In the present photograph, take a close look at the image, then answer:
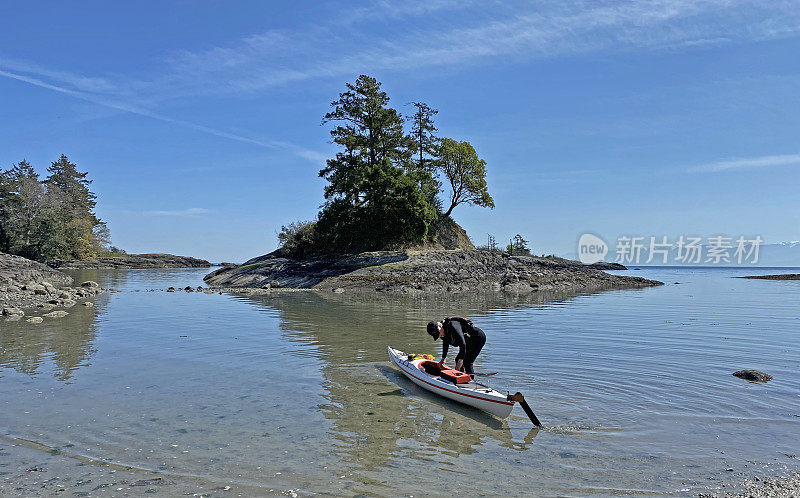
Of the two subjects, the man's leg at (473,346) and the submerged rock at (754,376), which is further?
the submerged rock at (754,376)

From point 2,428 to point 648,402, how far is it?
12808 mm

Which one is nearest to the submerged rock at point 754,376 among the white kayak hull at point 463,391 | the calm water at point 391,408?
the calm water at point 391,408

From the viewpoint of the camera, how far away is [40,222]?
7275 cm

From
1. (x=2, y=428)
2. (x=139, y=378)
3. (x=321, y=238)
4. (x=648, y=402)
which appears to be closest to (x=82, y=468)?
(x=2, y=428)

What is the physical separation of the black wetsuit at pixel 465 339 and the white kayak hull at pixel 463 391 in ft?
3.25

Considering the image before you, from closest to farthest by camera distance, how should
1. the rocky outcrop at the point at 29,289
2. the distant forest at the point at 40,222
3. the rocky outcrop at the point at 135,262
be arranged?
the rocky outcrop at the point at 29,289 < the distant forest at the point at 40,222 < the rocky outcrop at the point at 135,262

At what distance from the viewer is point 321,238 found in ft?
194

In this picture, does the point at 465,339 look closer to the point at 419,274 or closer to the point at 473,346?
the point at 473,346

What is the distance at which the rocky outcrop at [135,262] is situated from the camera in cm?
9168

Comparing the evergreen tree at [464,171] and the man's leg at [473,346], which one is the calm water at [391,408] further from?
the evergreen tree at [464,171]

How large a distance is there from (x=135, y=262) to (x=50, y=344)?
105313 millimetres

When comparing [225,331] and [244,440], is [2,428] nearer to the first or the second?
[244,440]

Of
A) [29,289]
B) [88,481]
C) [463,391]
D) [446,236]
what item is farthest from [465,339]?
[446,236]

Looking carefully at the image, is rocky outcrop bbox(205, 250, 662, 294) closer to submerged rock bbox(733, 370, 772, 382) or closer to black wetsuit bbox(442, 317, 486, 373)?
black wetsuit bbox(442, 317, 486, 373)
